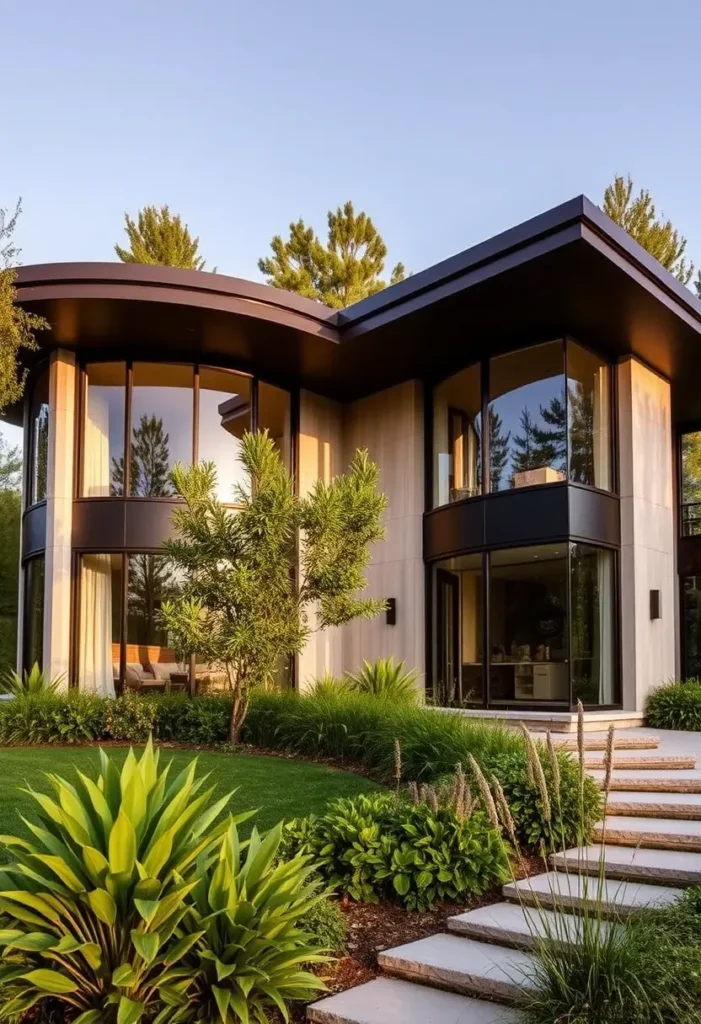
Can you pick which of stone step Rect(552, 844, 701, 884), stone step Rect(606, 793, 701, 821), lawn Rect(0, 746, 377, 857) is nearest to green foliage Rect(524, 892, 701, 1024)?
stone step Rect(552, 844, 701, 884)

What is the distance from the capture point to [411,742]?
293 inches

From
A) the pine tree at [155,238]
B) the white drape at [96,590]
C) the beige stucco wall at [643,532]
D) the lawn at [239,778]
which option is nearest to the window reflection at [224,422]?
the white drape at [96,590]

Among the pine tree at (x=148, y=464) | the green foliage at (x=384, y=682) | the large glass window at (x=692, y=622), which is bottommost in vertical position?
the green foliage at (x=384, y=682)

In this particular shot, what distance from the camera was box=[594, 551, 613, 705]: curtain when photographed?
11.4 m

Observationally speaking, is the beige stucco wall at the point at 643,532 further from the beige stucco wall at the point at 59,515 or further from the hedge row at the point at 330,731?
the beige stucco wall at the point at 59,515

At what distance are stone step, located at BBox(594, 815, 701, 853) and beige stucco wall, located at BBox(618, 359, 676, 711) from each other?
18.9ft

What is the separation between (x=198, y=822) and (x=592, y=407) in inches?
366

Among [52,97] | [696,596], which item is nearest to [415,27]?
[52,97]

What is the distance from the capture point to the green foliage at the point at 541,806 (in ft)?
18.0

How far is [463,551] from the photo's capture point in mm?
12086

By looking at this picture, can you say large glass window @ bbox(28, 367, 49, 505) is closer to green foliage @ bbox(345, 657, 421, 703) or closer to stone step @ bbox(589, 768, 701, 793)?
green foliage @ bbox(345, 657, 421, 703)

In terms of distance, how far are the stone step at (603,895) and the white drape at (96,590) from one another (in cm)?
816

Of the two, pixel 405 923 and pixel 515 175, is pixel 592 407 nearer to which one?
pixel 515 175

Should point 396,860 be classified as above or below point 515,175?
below
